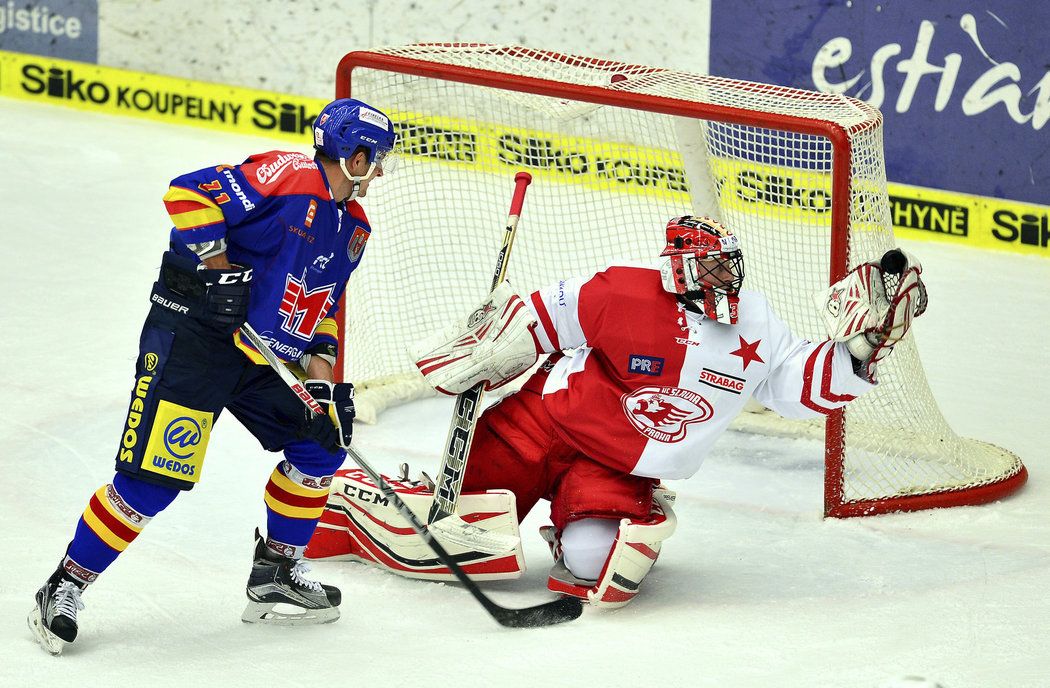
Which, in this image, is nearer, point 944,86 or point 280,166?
point 280,166

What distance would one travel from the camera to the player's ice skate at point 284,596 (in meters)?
3.57

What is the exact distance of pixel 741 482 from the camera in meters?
4.63

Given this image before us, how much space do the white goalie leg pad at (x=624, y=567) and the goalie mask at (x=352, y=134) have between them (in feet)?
3.18

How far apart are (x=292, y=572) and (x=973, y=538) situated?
175cm

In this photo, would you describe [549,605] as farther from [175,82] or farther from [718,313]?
[175,82]

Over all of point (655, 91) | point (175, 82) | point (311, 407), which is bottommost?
point (175, 82)

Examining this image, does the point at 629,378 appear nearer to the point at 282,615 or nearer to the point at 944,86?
the point at 282,615

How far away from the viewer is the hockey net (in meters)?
4.38

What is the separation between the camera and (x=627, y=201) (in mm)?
5594

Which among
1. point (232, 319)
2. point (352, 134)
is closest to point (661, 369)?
point (352, 134)

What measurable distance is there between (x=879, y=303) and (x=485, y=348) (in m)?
0.89

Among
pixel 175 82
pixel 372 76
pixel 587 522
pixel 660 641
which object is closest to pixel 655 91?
pixel 372 76

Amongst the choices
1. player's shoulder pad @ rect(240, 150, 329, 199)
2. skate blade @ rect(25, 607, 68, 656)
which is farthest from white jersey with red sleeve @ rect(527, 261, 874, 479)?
skate blade @ rect(25, 607, 68, 656)

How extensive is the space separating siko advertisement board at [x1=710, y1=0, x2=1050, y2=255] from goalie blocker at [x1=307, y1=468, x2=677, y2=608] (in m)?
3.28
